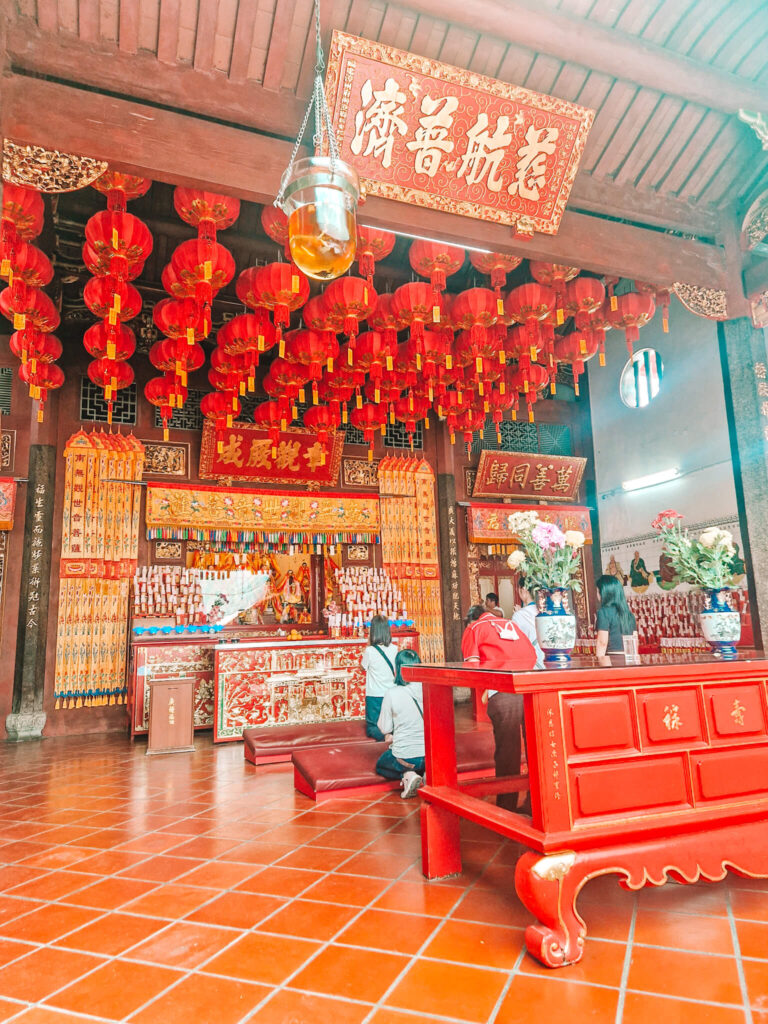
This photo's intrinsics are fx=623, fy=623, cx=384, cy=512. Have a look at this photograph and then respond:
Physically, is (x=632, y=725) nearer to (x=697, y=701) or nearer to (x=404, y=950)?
(x=697, y=701)

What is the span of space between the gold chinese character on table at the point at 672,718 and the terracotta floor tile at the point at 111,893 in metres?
2.15

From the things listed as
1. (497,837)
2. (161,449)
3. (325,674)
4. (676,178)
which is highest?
(676,178)

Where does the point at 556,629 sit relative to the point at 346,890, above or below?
above

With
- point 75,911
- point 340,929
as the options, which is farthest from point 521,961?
point 75,911

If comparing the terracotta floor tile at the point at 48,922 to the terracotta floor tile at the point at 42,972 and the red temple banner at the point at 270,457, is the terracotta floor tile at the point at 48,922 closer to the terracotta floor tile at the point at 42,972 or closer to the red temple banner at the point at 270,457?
the terracotta floor tile at the point at 42,972

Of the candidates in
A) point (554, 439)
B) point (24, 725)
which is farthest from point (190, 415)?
point (554, 439)

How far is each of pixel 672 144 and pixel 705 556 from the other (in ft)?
9.49

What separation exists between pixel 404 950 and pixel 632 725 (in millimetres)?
1059

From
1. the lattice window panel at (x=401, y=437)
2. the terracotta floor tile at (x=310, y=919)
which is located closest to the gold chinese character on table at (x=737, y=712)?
the terracotta floor tile at (x=310, y=919)

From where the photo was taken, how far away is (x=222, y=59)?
327 centimetres

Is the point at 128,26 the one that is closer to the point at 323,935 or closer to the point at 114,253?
the point at 114,253

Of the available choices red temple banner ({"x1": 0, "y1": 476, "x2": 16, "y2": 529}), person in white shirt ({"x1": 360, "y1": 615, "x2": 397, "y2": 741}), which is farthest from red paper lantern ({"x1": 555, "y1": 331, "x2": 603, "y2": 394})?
red temple banner ({"x1": 0, "y1": 476, "x2": 16, "y2": 529})

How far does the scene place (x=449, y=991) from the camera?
1.75 meters

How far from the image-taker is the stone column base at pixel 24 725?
6.64 meters
